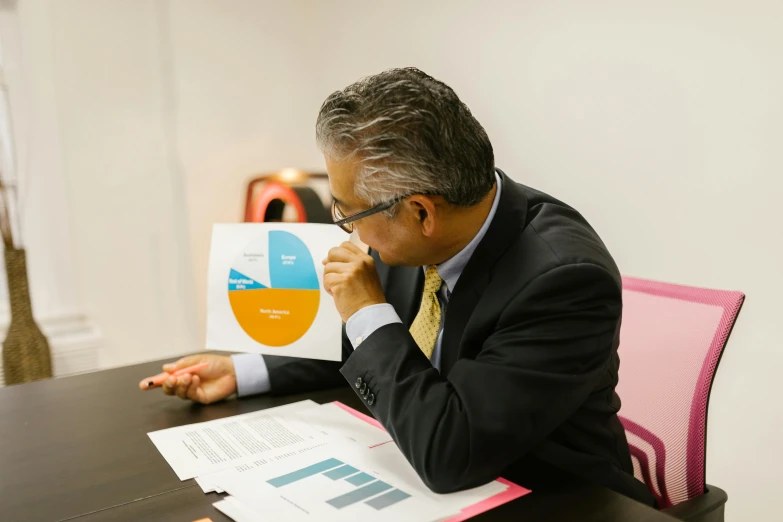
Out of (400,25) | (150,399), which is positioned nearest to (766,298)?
(150,399)

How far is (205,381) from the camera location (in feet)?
4.17

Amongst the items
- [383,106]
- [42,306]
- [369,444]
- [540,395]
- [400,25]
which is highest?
[400,25]

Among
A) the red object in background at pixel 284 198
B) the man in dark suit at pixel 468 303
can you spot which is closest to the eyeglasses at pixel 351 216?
the man in dark suit at pixel 468 303

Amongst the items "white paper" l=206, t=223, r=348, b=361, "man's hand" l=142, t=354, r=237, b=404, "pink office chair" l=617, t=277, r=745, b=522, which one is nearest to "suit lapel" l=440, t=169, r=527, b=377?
"white paper" l=206, t=223, r=348, b=361

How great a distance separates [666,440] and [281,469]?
671 mm

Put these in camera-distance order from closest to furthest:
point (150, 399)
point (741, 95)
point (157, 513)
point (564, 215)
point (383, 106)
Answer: point (157, 513) → point (383, 106) → point (564, 215) → point (150, 399) → point (741, 95)

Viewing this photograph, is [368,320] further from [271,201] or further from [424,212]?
[271,201]

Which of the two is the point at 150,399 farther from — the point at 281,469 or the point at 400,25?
the point at 400,25

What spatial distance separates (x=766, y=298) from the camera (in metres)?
1.74

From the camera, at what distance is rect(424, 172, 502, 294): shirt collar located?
1.09 m

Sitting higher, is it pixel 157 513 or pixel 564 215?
pixel 564 215

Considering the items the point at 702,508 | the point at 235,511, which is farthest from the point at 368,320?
the point at 702,508

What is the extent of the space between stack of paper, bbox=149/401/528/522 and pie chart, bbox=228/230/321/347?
159 mm

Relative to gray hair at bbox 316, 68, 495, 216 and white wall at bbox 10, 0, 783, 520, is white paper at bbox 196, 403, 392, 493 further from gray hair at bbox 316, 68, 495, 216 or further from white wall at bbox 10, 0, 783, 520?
white wall at bbox 10, 0, 783, 520
